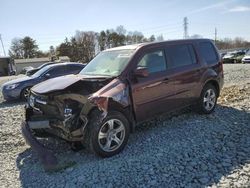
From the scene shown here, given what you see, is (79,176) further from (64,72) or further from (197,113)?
(64,72)

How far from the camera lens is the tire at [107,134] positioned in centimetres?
440

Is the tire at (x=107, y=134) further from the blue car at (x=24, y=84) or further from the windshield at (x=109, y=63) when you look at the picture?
the blue car at (x=24, y=84)

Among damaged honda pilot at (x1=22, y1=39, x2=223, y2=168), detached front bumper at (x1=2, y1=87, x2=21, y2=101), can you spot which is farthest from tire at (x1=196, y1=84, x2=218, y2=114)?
detached front bumper at (x1=2, y1=87, x2=21, y2=101)

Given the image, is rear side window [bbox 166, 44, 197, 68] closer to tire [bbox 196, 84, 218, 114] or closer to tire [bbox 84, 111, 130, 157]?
tire [bbox 196, 84, 218, 114]

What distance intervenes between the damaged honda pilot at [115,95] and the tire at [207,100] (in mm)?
206

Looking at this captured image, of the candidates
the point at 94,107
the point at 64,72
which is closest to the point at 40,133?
the point at 94,107

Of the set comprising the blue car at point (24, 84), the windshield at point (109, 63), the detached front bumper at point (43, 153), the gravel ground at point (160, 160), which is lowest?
the gravel ground at point (160, 160)

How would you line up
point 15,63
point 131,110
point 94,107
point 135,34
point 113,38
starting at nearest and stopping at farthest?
point 94,107, point 131,110, point 15,63, point 113,38, point 135,34

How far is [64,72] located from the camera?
11.6 m

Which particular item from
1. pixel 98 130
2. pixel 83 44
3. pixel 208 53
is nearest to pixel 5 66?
pixel 83 44

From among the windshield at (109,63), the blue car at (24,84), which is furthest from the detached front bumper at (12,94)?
the windshield at (109,63)

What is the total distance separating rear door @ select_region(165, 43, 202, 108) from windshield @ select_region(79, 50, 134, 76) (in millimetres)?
973

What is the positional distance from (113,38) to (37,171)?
67973mm

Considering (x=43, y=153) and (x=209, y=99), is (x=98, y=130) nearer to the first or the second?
(x=43, y=153)
